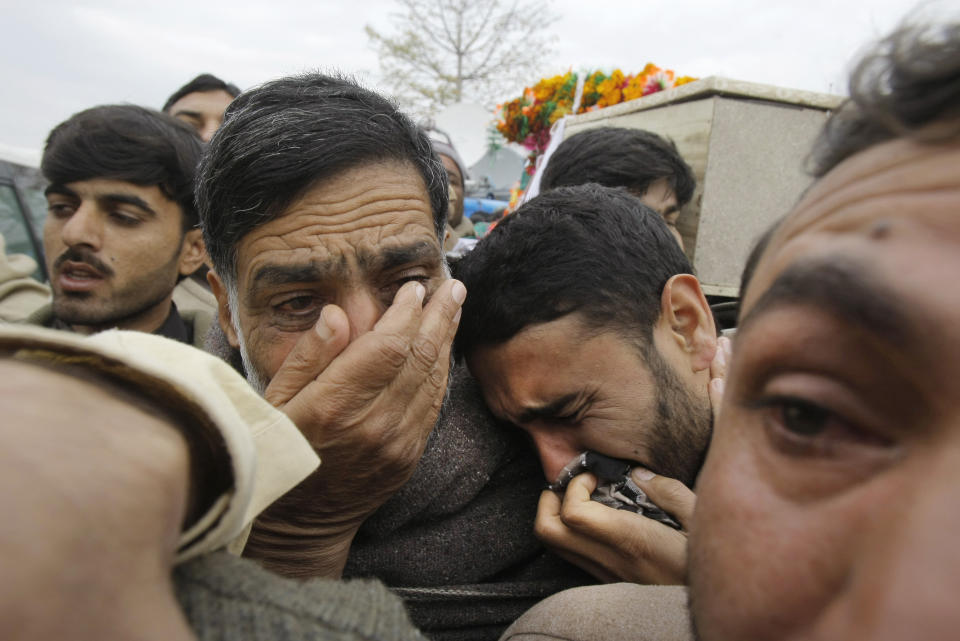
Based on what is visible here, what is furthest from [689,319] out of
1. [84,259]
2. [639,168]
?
[84,259]

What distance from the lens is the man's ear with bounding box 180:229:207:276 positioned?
381 cm

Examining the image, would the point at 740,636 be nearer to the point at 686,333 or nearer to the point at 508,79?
the point at 686,333

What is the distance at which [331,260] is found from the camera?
184cm

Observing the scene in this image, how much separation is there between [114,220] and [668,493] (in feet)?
10.6

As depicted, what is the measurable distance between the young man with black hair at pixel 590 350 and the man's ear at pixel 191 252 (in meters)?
2.34

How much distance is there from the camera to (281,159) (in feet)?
6.15

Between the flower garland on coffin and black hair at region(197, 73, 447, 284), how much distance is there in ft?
9.51

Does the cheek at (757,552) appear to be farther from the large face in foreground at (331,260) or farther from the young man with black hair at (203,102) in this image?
the young man with black hair at (203,102)

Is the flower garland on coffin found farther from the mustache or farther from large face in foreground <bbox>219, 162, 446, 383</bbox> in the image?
the mustache

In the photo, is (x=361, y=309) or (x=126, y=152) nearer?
(x=361, y=309)

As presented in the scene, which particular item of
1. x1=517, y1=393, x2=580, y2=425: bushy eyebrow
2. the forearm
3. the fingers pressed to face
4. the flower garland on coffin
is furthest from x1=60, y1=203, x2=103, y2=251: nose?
the flower garland on coffin

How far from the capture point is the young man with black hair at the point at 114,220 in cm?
348

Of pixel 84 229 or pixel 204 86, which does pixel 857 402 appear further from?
pixel 204 86

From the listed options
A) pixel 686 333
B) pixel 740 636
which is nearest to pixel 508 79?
pixel 686 333
